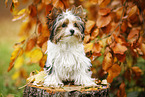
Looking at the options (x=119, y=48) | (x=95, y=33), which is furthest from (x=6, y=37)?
(x=119, y=48)

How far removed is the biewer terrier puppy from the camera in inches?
85.7

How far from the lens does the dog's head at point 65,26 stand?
2.14 m

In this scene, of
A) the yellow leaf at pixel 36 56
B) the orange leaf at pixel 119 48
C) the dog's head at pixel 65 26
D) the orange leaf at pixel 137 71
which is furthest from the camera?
the orange leaf at pixel 137 71

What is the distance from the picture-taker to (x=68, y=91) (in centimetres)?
219

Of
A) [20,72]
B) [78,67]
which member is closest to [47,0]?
[78,67]

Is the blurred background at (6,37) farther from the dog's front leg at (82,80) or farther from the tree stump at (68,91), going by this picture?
the dog's front leg at (82,80)

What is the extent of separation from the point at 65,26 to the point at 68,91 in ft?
2.63

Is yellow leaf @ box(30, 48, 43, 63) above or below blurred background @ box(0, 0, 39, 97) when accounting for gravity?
below

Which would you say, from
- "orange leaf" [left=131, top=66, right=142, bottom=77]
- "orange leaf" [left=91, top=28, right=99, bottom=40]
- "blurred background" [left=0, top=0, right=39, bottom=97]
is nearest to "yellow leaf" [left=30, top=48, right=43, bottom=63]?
"orange leaf" [left=91, top=28, right=99, bottom=40]

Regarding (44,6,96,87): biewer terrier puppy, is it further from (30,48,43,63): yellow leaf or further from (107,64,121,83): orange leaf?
(30,48,43,63): yellow leaf

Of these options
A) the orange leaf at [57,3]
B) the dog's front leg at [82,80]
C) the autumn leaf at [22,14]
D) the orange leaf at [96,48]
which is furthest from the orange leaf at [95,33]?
the autumn leaf at [22,14]

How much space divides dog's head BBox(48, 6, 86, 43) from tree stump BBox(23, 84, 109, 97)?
0.62 metres

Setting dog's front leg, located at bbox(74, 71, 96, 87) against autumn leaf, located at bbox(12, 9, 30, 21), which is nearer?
dog's front leg, located at bbox(74, 71, 96, 87)

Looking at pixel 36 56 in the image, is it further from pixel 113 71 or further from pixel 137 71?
pixel 137 71
